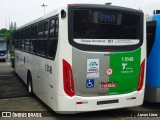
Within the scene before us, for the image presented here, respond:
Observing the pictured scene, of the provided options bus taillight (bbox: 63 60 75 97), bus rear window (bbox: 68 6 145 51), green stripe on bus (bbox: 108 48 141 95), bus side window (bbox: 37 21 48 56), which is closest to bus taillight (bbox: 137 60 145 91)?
green stripe on bus (bbox: 108 48 141 95)

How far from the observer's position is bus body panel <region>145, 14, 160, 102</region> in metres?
8.09

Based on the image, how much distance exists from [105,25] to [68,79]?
1615 millimetres

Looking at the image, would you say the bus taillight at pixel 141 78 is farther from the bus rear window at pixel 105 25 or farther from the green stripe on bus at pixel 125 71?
the bus rear window at pixel 105 25

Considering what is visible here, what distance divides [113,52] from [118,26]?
682 mm

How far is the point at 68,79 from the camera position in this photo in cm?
667

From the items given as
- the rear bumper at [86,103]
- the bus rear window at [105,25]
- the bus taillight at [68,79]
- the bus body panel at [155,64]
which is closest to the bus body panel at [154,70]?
the bus body panel at [155,64]

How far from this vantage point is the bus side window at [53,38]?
693 centimetres

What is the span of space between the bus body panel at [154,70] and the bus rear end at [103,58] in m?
0.70

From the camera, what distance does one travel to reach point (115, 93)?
722 cm

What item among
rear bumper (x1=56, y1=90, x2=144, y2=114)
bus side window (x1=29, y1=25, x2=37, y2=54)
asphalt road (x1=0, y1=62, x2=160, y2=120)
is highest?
bus side window (x1=29, y1=25, x2=37, y2=54)

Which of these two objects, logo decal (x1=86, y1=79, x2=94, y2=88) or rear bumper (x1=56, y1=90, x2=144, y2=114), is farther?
logo decal (x1=86, y1=79, x2=94, y2=88)

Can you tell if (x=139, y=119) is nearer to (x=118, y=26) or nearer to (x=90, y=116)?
(x=90, y=116)

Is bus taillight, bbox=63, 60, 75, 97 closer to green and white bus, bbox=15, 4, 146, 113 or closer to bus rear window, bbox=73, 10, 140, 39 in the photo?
A: green and white bus, bbox=15, 4, 146, 113

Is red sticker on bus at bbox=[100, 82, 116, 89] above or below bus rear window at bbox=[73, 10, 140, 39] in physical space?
below
